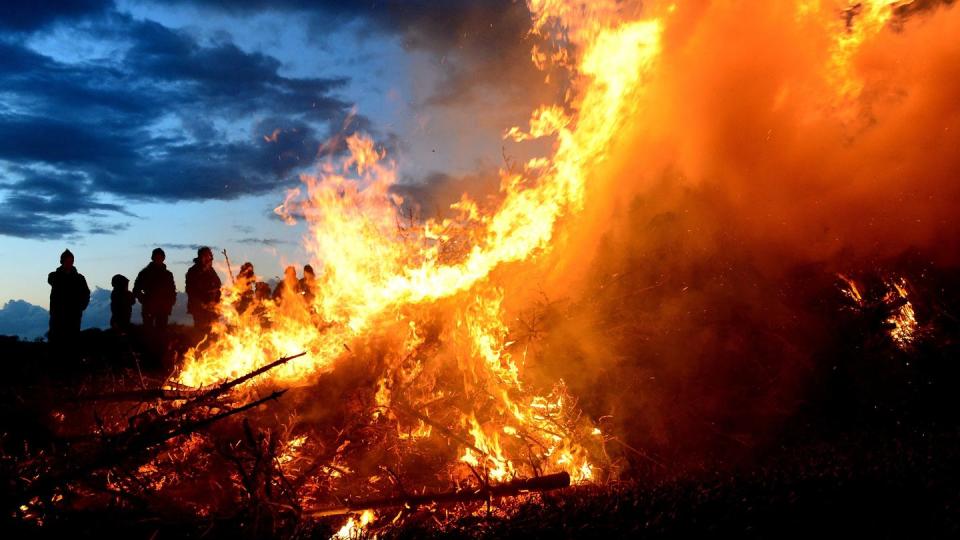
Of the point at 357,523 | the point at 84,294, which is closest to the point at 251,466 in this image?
the point at 357,523

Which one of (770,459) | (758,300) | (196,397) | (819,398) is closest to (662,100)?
(758,300)

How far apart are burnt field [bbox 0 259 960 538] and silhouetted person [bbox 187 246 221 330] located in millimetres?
3732

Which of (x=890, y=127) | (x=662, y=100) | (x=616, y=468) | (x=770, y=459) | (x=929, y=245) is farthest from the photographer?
(x=662, y=100)

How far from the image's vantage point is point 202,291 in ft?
39.4

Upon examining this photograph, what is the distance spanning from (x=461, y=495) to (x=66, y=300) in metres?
9.54

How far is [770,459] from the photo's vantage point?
5480 mm

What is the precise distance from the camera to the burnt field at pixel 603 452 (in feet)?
13.2

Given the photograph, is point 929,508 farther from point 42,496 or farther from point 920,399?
point 42,496

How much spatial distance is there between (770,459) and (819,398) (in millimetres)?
1585

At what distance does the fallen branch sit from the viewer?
4.91 meters

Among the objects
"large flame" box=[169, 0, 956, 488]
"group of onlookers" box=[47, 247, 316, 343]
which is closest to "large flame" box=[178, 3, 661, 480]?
"large flame" box=[169, 0, 956, 488]

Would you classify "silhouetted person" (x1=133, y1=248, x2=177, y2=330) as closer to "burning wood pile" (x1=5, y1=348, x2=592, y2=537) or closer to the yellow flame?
"burning wood pile" (x1=5, y1=348, x2=592, y2=537)

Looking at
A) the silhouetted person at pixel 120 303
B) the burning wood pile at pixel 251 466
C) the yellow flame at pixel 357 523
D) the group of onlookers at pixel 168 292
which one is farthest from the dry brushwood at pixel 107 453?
the silhouetted person at pixel 120 303

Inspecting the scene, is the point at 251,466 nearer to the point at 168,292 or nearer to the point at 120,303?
the point at 168,292
